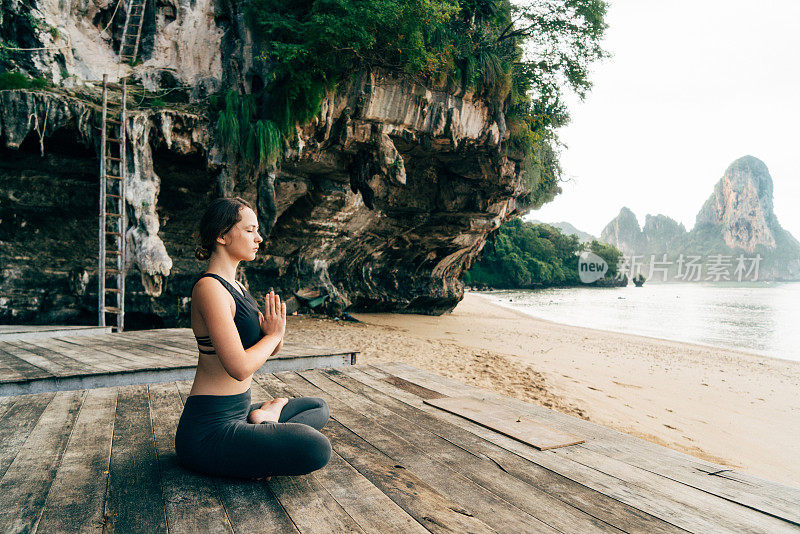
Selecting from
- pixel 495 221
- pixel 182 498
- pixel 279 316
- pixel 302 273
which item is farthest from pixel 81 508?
pixel 495 221

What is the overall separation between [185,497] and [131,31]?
527 inches

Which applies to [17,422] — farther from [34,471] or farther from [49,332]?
[49,332]

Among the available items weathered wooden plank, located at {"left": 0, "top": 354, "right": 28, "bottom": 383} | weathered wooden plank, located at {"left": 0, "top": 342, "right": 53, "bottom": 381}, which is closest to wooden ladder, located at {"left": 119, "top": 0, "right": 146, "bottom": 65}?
weathered wooden plank, located at {"left": 0, "top": 342, "right": 53, "bottom": 381}

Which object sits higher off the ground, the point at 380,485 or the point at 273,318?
the point at 273,318

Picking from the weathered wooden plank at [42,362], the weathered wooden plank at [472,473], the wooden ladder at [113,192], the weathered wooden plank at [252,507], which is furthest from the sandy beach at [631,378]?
the weathered wooden plank at [252,507]

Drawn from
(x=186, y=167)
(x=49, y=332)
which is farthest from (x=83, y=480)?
(x=186, y=167)

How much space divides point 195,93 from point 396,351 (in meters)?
8.50

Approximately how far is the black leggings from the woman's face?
2.31 feet

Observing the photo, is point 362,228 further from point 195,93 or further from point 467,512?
point 467,512

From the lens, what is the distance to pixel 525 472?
244 cm

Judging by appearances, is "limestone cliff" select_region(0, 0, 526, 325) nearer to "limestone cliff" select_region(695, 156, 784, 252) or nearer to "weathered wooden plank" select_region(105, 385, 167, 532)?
"weathered wooden plank" select_region(105, 385, 167, 532)

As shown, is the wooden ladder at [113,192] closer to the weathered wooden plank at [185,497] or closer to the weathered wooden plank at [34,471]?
the weathered wooden plank at [34,471]

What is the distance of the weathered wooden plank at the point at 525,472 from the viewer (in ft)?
6.46

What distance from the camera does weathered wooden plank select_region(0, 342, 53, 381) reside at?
4.11 metres
